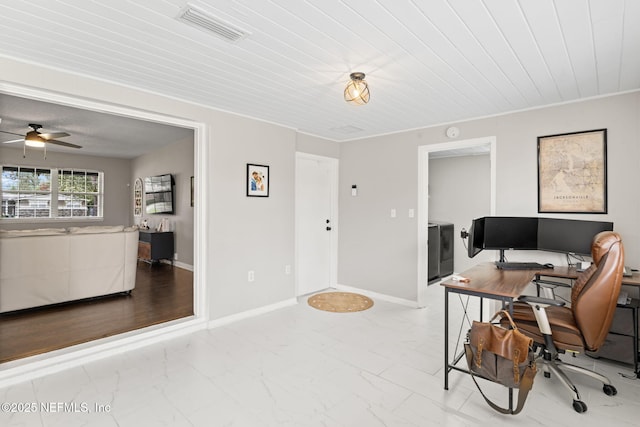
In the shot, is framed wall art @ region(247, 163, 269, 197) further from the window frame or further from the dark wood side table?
the window frame

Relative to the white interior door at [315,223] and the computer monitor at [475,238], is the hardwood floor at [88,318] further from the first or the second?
the computer monitor at [475,238]

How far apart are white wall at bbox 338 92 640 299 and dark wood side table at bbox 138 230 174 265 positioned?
3.69m

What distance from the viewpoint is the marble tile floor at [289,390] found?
80.8 inches

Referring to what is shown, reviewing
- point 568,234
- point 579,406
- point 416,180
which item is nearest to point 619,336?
point 568,234

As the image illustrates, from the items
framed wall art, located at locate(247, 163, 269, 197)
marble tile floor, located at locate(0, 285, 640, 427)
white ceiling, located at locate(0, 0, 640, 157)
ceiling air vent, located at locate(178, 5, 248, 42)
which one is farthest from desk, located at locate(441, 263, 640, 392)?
framed wall art, located at locate(247, 163, 269, 197)

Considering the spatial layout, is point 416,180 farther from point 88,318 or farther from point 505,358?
point 88,318

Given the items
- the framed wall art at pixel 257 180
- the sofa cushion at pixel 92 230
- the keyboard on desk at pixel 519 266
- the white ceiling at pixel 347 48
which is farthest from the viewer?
the sofa cushion at pixel 92 230

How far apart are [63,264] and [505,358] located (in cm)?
470

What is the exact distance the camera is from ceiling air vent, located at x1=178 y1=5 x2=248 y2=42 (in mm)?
1793

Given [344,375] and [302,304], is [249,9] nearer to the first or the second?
[344,375]

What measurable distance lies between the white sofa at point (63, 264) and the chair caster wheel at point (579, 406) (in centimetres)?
495

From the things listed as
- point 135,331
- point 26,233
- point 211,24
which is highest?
point 211,24

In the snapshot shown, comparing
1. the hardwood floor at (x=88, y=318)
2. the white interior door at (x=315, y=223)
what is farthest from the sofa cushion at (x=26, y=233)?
the white interior door at (x=315, y=223)

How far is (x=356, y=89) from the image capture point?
2.54 meters
